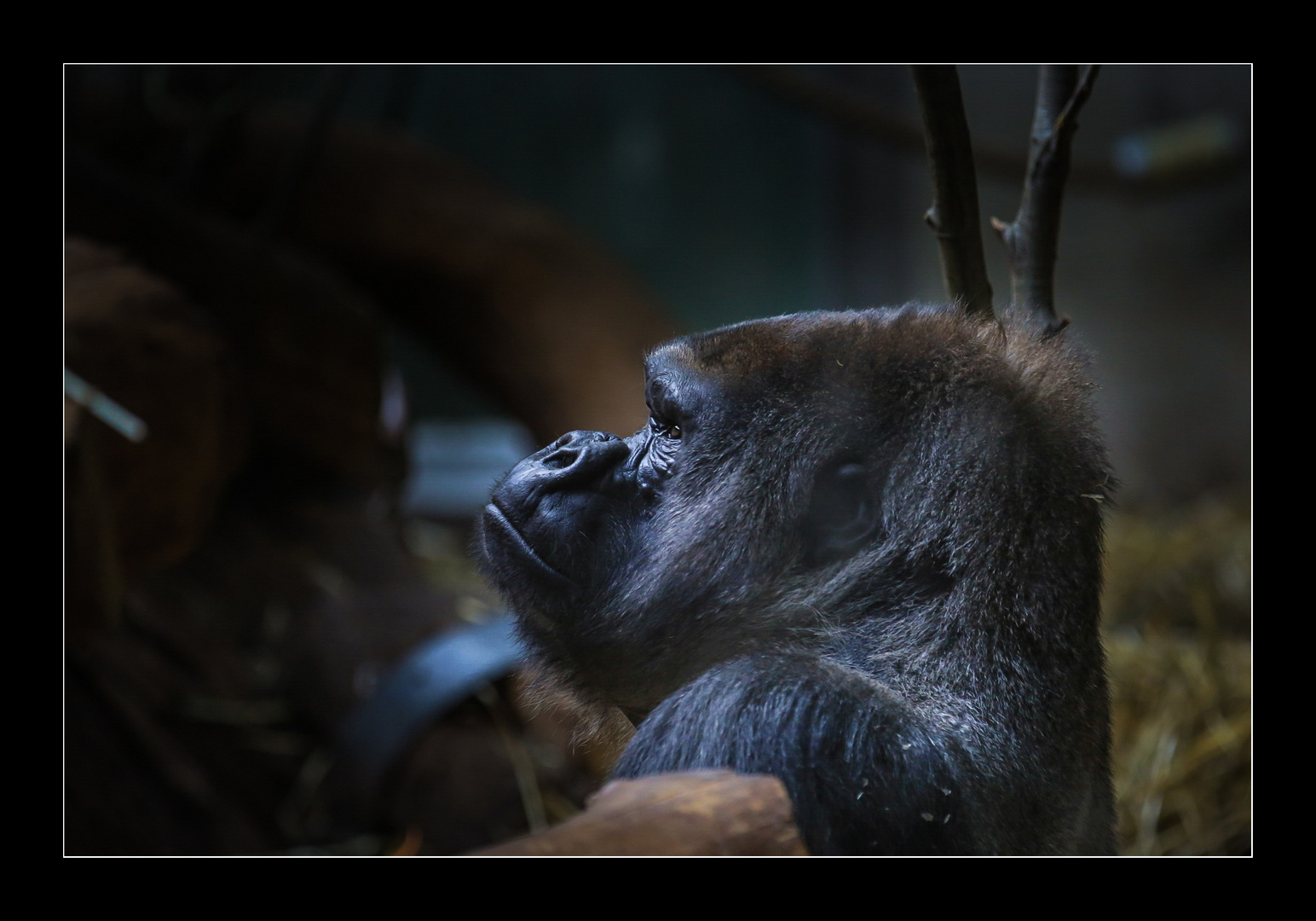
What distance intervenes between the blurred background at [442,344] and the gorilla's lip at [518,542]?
28 centimetres

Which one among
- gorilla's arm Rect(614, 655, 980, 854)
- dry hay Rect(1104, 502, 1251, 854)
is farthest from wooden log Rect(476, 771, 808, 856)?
dry hay Rect(1104, 502, 1251, 854)

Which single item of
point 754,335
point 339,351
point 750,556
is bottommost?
point 750,556

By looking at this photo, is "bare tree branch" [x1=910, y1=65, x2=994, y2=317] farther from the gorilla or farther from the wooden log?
the wooden log

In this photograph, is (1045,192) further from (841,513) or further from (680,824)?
(680,824)

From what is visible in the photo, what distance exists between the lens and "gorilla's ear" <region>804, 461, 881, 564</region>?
3.39 ft

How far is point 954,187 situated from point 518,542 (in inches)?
23.7

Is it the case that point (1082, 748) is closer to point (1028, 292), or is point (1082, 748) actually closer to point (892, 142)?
point (1028, 292)

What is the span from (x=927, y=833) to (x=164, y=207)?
7.52 feet

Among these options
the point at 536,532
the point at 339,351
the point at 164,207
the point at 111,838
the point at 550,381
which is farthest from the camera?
the point at 550,381

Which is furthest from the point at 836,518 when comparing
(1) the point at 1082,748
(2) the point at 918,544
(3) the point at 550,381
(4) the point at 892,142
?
(3) the point at 550,381

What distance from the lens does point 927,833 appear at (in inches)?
34.0

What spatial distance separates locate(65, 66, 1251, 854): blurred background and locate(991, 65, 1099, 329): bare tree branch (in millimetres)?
35

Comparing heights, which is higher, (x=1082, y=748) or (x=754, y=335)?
(x=754, y=335)

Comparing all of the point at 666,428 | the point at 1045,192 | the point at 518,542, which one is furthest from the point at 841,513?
the point at 1045,192
